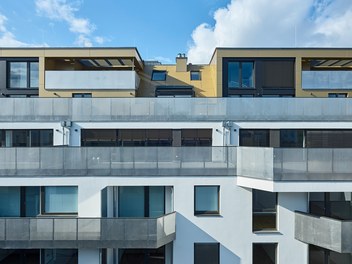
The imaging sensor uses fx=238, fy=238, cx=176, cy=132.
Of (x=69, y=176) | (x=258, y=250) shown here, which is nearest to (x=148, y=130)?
(x=69, y=176)

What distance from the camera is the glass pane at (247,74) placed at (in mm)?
15492

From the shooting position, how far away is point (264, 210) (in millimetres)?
9961

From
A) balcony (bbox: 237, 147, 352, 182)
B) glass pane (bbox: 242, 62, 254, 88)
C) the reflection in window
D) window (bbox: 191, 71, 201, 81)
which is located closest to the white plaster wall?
the reflection in window

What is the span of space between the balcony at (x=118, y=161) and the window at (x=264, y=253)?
3260mm

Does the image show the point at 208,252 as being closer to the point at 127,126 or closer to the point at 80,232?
the point at 80,232

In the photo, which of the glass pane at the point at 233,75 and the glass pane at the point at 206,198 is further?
the glass pane at the point at 233,75

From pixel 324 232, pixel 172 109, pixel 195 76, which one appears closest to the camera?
pixel 324 232

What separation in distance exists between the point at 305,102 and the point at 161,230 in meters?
9.31

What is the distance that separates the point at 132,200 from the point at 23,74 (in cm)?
1182

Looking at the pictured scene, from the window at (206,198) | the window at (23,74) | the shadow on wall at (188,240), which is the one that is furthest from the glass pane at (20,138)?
the window at (206,198)

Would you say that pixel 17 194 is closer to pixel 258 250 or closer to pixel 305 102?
pixel 258 250

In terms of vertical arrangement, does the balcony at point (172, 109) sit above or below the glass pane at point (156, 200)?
above

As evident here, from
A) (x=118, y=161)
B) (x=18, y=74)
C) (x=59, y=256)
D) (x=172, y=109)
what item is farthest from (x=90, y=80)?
(x=59, y=256)

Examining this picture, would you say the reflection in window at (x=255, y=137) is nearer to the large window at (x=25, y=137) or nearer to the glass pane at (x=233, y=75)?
the glass pane at (x=233, y=75)
